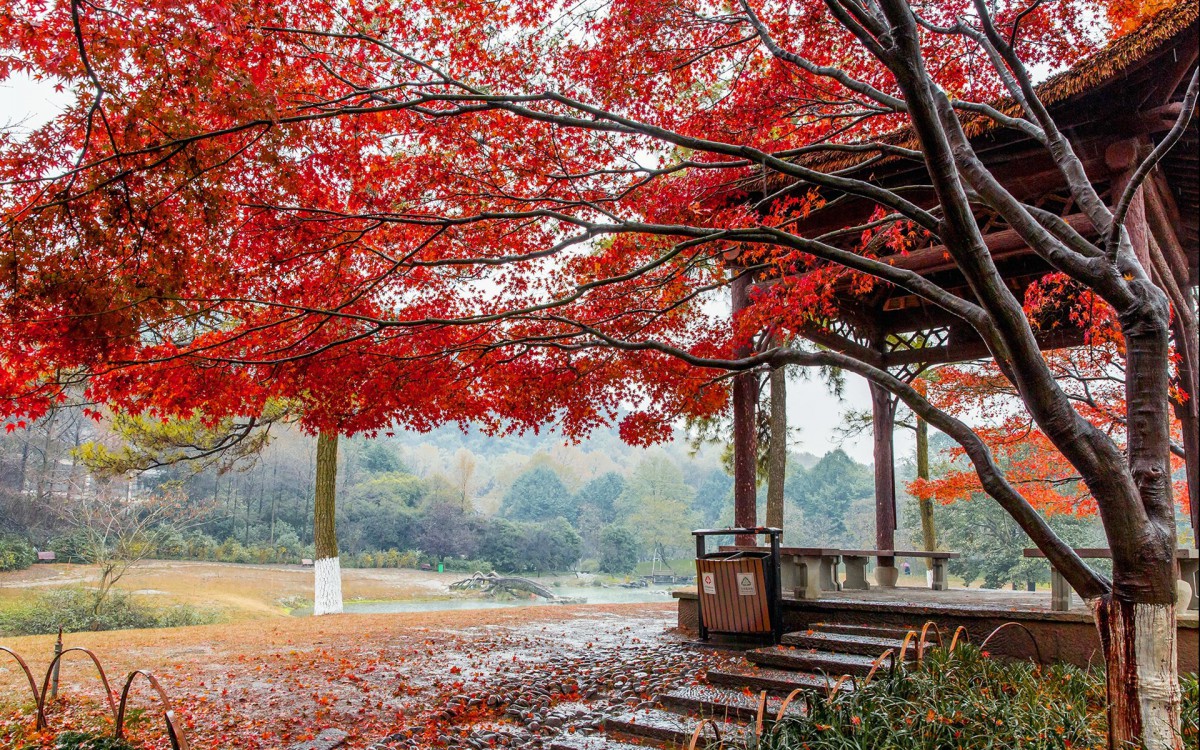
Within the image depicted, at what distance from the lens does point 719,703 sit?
4758 mm

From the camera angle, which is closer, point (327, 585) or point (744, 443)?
point (744, 443)

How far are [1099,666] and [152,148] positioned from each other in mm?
7237

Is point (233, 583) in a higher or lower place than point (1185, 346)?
lower

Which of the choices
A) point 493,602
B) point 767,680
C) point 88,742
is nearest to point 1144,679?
point 767,680

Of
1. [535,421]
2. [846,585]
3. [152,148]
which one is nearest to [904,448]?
[846,585]

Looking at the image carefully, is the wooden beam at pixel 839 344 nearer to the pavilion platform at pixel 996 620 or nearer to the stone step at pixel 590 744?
the pavilion platform at pixel 996 620

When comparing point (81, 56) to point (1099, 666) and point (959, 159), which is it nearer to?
point (959, 159)

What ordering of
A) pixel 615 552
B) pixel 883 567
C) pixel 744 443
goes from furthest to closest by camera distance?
pixel 615 552
pixel 883 567
pixel 744 443

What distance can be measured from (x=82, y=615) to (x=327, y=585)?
5180 mm

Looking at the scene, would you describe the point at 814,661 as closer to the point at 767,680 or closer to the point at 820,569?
the point at 767,680

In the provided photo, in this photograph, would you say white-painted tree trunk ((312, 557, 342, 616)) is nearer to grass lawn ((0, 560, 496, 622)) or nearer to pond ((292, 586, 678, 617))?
pond ((292, 586, 678, 617))

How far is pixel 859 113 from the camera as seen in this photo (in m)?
6.24

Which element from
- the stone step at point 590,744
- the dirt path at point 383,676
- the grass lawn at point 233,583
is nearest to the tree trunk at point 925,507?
the dirt path at point 383,676

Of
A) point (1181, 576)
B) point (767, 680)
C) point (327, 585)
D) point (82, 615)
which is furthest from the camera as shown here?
point (82, 615)
